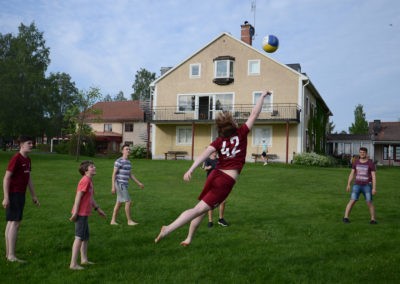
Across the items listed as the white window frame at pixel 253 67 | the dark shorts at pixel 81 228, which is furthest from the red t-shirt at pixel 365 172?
the white window frame at pixel 253 67

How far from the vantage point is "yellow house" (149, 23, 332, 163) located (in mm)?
30219

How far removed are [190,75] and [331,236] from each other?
27.3m

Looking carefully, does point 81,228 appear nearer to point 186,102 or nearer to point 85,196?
point 85,196

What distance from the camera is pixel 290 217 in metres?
9.21

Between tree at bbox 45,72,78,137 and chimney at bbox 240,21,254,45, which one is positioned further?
tree at bbox 45,72,78,137

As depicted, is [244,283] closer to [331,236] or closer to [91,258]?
[91,258]

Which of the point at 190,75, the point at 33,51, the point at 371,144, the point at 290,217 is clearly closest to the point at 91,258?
the point at 290,217

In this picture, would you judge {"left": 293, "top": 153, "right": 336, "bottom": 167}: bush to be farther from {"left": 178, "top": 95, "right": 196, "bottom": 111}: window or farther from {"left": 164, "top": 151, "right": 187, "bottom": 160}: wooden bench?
{"left": 178, "top": 95, "right": 196, "bottom": 111}: window

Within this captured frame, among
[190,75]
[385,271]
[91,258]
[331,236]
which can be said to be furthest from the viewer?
[190,75]

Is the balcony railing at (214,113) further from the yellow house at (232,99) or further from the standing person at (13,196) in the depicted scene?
the standing person at (13,196)

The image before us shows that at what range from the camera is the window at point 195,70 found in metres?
33.0

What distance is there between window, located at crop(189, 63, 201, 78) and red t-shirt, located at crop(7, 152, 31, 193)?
28.1m

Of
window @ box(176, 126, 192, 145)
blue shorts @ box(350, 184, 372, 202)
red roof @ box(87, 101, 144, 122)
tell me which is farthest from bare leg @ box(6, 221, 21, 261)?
red roof @ box(87, 101, 144, 122)

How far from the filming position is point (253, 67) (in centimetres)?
3138
